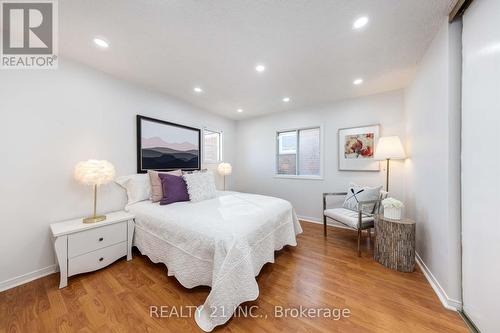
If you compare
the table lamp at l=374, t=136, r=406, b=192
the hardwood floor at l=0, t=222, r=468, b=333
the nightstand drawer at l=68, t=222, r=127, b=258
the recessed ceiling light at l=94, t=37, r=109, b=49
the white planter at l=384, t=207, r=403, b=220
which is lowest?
the hardwood floor at l=0, t=222, r=468, b=333

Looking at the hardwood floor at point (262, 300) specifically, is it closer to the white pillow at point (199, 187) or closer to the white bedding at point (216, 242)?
the white bedding at point (216, 242)

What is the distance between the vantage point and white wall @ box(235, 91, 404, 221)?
9.53 feet

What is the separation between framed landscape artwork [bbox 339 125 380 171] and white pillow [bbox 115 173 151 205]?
3361 mm

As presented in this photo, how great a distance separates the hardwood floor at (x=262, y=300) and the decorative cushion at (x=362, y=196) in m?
0.76

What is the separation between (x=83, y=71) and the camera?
2.14 meters

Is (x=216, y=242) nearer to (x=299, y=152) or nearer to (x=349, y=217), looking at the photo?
(x=349, y=217)

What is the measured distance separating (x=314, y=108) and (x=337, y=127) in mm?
625

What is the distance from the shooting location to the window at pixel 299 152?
12.1 ft

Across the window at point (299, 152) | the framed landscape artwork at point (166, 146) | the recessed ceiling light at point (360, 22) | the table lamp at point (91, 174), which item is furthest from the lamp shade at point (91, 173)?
the window at point (299, 152)

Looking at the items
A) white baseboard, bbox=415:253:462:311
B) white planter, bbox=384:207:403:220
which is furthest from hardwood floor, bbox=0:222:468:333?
white planter, bbox=384:207:403:220

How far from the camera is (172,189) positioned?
2.38 meters

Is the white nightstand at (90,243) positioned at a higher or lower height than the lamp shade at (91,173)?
lower

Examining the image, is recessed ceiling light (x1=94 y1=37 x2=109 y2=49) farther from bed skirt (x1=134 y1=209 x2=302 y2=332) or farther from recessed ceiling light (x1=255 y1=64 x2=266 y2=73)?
bed skirt (x1=134 y1=209 x2=302 y2=332)

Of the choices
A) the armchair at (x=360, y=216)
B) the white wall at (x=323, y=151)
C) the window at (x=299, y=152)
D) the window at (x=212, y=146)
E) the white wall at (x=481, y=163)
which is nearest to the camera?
the white wall at (x=481, y=163)
